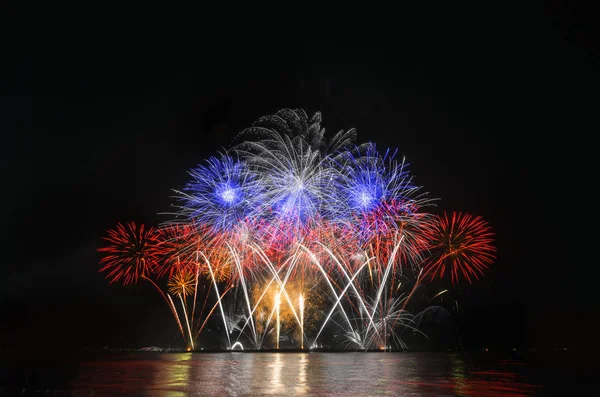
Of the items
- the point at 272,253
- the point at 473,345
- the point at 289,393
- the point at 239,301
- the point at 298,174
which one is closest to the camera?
the point at 289,393

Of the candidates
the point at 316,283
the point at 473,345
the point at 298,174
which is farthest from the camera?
the point at 473,345

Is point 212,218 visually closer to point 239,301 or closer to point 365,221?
point 365,221

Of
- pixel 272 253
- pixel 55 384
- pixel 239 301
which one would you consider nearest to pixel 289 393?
pixel 55 384

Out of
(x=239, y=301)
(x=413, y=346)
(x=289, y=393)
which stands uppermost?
(x=239, y=301)

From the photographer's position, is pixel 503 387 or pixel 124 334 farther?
pixel 124 334

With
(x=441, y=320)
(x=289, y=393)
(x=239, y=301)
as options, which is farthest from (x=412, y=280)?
(x=289, y=393)

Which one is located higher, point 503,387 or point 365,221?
point 365,221

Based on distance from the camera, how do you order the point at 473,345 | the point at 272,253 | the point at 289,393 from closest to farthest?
the point at 289,393
the point at 272,253
the point at 473,345

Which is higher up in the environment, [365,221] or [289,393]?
[365,221]

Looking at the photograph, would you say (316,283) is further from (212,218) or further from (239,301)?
(212,218)
